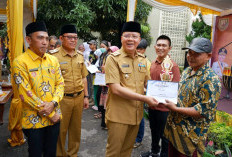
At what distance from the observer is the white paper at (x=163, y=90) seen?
191cm

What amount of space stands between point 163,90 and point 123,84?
49cm

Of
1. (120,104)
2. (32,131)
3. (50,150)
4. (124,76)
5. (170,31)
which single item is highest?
(170,31)

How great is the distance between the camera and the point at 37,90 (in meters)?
2.00

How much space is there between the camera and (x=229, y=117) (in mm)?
3738

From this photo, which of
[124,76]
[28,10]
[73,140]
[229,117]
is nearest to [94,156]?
[73,140]

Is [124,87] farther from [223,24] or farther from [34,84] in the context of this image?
[223,24]

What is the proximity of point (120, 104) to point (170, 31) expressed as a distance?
752 cm

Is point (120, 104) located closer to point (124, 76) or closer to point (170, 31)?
point (124, 76)

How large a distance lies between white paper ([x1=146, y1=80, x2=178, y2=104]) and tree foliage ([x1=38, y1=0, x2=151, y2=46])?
6.13 meters

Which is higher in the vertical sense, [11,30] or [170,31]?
[170,31]

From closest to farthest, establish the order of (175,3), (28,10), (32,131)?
(32,131)
(175,3)
(28,10)

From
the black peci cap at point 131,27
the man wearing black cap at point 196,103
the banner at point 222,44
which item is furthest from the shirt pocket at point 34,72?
the banner at point 222,44

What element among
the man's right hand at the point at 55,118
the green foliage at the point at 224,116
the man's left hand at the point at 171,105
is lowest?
the green foliage at the point at 224,116

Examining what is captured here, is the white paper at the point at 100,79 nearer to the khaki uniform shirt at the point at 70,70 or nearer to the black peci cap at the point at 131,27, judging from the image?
the khaki uniform shirt at the point at 70,70
